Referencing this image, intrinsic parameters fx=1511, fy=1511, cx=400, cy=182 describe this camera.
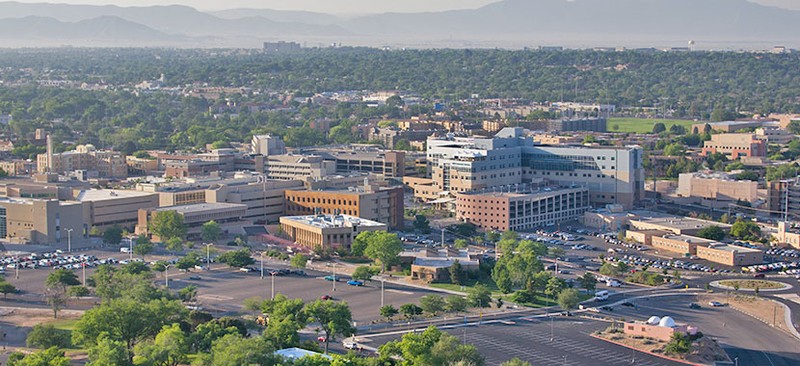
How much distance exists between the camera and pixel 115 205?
32.9m

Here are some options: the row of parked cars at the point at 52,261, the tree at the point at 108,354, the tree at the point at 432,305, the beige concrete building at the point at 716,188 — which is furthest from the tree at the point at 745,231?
the tree at the point at 108,354

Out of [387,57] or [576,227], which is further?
[387,57]

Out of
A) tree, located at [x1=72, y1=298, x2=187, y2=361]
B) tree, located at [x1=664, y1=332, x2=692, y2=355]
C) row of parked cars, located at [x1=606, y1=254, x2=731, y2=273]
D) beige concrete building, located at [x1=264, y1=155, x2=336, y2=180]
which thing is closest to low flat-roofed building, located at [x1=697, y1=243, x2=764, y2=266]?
row of parked cars, located at [x1=606, y1=254, x2=731, y2=273]

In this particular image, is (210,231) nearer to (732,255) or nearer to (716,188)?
(732,255)

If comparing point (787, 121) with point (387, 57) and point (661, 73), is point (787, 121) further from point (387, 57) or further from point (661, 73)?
point (387, 57)

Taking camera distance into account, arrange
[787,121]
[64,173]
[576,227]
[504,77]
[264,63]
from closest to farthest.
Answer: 1. [576,227]
2. [64,173]
3. [787,121]
4. [504,77]
5. [264,63]

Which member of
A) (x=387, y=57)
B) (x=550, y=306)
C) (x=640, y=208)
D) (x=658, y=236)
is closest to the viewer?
(x=550, y=306)

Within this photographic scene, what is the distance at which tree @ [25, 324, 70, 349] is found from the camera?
2089 cm

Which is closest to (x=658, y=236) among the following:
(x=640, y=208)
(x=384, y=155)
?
(x=640, y=208)

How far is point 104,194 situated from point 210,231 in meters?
3.87

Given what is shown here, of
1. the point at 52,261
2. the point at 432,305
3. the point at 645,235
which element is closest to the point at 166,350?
the point at 432,305

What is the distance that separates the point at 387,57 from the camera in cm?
11688

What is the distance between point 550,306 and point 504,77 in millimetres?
→ 73041

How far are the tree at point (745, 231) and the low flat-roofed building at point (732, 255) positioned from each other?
2103 millimetres
